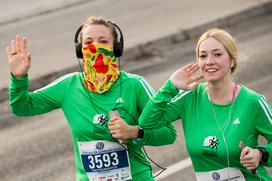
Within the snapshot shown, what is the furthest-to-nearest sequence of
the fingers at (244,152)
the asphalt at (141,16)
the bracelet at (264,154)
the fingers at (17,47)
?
the asphalt at (141,16), the fingers at (17,47), the bracelet at (264,154), the fingers at (244,152)

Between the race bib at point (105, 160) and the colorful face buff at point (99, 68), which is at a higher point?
the colorful face buff at point (99, 68)

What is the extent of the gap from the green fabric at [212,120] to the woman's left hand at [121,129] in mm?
111

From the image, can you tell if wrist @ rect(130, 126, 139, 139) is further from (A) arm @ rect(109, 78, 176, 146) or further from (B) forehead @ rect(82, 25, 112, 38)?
(B) forehead @ rect(82, 25, 112, 38)

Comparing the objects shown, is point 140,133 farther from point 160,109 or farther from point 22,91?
point 22,91

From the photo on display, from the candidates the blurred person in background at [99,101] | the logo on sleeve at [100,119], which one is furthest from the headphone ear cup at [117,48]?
the logo on sleeve at [100,119]

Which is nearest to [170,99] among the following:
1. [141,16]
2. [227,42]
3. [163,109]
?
[163,109]

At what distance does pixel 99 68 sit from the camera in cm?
670

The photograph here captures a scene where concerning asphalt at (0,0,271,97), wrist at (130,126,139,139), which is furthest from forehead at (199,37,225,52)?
asphalt at (0,0,271,97)

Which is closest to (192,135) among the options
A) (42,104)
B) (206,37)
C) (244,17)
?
(206,37)

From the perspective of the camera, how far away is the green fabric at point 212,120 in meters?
6.12

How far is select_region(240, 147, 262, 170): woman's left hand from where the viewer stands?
585 cm

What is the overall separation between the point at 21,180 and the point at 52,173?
0.37m

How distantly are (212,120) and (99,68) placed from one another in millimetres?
1032

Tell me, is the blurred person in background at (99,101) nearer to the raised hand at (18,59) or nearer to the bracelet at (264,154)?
the raised hand at (18,59)
